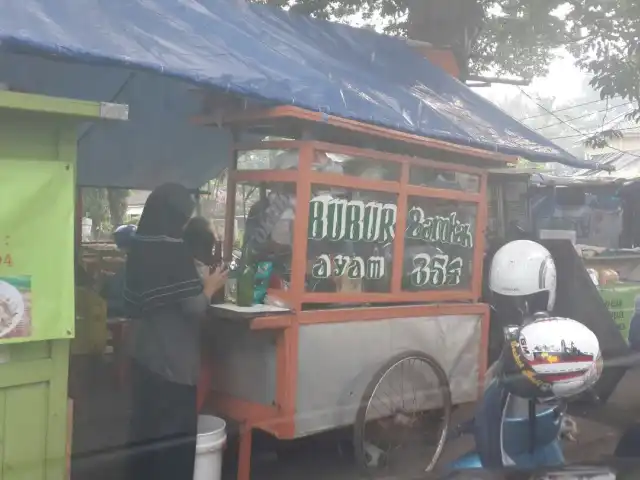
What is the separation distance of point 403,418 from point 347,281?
98 cm

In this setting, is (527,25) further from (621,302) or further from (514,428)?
(514,428)

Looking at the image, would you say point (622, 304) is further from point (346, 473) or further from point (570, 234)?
point (346, 473)

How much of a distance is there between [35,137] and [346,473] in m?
3.10

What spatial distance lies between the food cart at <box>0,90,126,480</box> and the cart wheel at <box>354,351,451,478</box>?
72.3 inches

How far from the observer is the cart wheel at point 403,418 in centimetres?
432

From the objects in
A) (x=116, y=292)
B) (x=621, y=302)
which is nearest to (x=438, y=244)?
(x=116, y=292)

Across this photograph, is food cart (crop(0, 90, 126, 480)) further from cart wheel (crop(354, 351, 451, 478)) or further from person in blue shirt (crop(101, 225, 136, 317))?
person in blue shirt (crop(101, 225, 136, 317))

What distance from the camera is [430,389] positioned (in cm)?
470

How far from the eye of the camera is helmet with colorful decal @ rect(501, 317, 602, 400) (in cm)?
270

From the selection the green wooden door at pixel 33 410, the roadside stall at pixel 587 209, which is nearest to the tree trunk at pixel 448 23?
the roadside stall at pixel 587 209

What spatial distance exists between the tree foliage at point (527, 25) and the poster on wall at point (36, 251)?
5.39 meters

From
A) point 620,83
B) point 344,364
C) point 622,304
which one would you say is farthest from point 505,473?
point 620,83

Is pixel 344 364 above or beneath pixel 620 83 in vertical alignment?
beneath

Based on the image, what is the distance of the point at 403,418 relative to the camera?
454 cm
